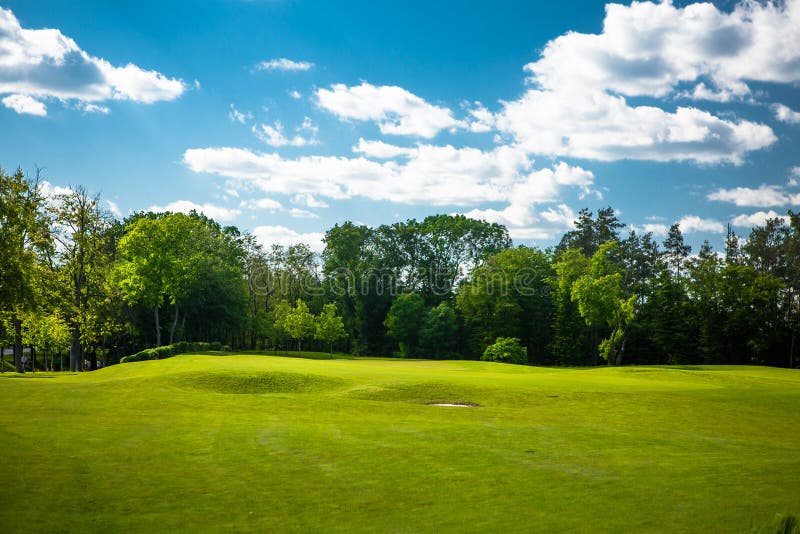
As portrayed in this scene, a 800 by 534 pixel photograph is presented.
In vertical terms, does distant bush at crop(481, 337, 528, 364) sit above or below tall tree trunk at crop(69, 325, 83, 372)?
below

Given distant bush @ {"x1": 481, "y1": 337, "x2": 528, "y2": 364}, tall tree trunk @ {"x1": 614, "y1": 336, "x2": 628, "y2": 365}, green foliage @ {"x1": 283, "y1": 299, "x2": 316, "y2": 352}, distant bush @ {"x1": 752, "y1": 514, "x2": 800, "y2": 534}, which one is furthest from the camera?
green foliage @ {"x1": 283, "y1": 299, "x2": 316, "y2": 352}

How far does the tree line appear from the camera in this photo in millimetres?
52938

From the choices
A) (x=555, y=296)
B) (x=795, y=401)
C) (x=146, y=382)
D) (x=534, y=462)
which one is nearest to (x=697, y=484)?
(x=534, y=462)

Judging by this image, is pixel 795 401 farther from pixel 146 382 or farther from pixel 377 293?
pixel 377 293

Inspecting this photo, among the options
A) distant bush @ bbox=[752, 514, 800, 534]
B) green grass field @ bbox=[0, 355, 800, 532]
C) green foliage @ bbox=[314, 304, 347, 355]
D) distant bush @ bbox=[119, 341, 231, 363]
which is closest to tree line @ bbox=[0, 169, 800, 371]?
green foliage @ bbox=[314, 304, 347, 355]

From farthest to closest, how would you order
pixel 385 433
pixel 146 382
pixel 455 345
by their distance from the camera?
pixel 455 345 → pixel 146 382 → pixel 385 433

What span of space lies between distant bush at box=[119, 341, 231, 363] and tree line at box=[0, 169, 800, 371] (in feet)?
19.9

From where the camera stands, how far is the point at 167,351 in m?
49.1

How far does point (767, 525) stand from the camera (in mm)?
8359

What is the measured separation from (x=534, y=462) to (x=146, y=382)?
1867cm

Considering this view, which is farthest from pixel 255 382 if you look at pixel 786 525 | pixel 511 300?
pixel 511 300

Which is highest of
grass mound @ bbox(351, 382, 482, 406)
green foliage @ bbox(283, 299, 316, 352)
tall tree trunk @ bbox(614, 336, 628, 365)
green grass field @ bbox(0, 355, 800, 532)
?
green foliage @ bbox(283, 299, 316, 352)

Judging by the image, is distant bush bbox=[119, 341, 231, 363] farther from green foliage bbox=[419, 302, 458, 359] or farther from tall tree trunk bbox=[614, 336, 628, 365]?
tall tree trunk bbox=[614, 336, 628, 365]

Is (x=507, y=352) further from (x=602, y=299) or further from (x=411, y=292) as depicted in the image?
(x=411, y=292)
